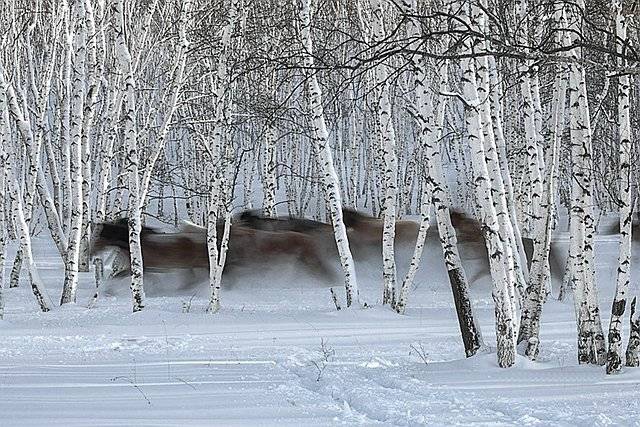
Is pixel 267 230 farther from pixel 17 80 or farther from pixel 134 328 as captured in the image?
pixel 134 328

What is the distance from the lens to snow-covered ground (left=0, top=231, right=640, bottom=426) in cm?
548

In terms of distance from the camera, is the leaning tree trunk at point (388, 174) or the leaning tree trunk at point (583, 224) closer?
the leaning tree trunk at point (583, 224)

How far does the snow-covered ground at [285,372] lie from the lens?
18.0 ft

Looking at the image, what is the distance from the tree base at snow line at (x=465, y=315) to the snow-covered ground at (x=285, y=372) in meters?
0.36

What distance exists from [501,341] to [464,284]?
36.0 inches

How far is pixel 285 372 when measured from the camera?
7352mm

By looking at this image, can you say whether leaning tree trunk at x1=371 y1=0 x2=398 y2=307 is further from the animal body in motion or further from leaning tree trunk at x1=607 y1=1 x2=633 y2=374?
leaning tree trunk at x1=607 y1=1 x2=633 y2=374

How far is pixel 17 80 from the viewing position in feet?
56.5

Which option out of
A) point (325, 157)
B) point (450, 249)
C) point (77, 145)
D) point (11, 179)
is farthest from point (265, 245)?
point (450, 249)

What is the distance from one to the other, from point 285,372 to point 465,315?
6.34 feet

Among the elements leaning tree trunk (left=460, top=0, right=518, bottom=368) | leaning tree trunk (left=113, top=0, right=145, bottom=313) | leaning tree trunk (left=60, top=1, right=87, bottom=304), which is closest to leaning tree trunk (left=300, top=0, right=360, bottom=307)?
leaning tree trunk (left=113, top=0, right=145, bottom=313)

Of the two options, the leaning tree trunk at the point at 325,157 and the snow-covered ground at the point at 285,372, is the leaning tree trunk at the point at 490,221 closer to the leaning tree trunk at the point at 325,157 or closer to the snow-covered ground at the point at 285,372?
the snow-covered ground at the point at 285,372

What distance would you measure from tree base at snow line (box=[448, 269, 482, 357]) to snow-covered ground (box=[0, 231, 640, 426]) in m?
0.36

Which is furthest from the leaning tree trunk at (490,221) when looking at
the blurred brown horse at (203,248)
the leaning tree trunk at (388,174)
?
the blurred brown horse at (203,248)
